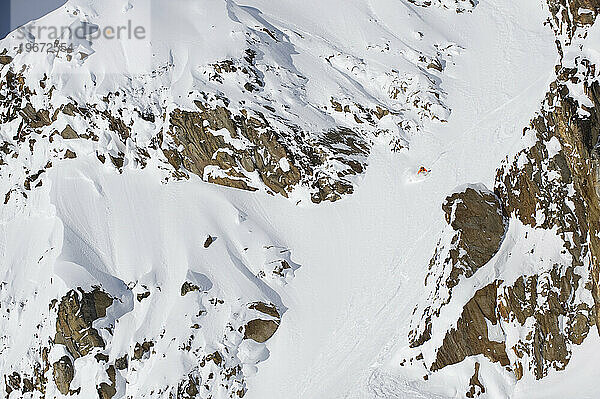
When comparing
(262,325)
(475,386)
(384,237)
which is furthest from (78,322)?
(475,386)

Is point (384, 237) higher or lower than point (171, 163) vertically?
higher

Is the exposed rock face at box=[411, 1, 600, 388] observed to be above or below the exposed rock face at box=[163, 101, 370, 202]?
above

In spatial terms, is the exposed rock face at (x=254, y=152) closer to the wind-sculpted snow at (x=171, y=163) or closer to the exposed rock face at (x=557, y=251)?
the wind-sculpted snow at (x=171, y=163)

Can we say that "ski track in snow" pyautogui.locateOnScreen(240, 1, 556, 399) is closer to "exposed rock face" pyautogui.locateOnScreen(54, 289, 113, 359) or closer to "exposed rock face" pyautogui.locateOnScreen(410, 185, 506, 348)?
"exposed rock face" pyautogui.locateOnScreen(410, 185, 506, 348)

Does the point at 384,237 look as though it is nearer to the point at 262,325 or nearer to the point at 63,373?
the point at 262,325

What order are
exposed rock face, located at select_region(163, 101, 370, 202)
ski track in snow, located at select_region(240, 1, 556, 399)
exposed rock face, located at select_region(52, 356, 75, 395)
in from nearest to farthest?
ski track in snow, located at select_region(240, 1, 556, 399) → exposed rock face, located at select_region(52, 356, 75, 395) → exposed rock face, located at select_region(163, 101, 370, 202)

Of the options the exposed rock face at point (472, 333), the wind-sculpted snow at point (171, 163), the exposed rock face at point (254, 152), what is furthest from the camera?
the exposed rock face at point (254, 152)

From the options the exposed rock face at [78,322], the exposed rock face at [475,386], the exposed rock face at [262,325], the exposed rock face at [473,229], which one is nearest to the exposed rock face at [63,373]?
the exposed rock face at [78,322]

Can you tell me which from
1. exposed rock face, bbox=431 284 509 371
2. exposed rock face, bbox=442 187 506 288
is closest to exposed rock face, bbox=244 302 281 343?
exposed rock face, bbox=431 284 509 371

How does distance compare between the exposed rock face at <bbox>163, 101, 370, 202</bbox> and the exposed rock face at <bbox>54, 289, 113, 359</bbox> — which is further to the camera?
the exposed rock face at <bbox>163, 101, 370, 202</bbox>

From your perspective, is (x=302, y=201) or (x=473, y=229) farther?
(x=302, y=201)
